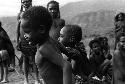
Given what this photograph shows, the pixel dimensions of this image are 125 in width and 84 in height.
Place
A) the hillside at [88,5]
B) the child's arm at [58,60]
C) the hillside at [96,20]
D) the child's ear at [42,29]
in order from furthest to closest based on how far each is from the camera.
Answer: the hillside at [88,5] → the hillside at [96,20] → the child's ear at [42,29] → the child's arm at [58,60]

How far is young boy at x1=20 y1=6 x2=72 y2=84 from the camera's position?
2887 millimetres

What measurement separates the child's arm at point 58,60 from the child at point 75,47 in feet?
2.54

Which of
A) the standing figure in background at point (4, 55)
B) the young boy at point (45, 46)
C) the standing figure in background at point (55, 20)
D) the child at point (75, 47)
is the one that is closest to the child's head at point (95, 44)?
the standing figure in background at point (55, 20)

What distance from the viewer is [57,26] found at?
5738 mm

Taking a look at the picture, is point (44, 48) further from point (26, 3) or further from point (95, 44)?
point (26, 3)

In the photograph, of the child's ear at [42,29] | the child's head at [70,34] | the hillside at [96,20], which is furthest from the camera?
the hillside at [96,20]

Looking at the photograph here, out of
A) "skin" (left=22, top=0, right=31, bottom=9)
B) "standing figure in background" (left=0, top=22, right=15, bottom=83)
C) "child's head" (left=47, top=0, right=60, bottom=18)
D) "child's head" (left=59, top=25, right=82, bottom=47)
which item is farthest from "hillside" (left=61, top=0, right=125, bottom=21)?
"child's head" (left=59, top=25, right=82, bottom=47)

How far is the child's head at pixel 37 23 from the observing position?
290 cm

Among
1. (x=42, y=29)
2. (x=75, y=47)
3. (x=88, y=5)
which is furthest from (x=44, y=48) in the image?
(x=88, y=5)

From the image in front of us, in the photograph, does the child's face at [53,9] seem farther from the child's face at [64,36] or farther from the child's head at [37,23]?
the child's head at [37,23]

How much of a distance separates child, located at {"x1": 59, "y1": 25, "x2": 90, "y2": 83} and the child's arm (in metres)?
0.77

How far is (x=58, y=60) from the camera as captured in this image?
288 centimetres

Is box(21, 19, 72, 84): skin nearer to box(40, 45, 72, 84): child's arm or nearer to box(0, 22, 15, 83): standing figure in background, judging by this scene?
box(40, 45, 72, 84): child's arm

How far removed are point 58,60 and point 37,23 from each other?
0.36m
